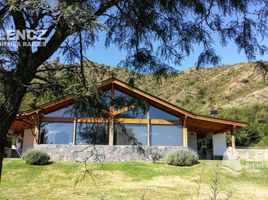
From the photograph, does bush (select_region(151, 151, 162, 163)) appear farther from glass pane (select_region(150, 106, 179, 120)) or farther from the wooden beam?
the wooden beam

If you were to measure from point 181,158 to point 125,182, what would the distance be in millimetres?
4214

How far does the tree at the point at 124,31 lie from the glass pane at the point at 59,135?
14262mm

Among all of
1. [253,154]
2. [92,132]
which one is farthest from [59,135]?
[92,132]

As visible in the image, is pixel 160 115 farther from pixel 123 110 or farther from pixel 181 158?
pixel 123 110

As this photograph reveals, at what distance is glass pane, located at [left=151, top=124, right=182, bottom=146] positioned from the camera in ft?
61.0

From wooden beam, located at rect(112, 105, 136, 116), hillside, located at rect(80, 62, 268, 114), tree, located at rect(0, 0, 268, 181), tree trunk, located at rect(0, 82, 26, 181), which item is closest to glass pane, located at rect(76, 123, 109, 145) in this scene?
wooden beam, located at rect(112, 105, 136, 116)

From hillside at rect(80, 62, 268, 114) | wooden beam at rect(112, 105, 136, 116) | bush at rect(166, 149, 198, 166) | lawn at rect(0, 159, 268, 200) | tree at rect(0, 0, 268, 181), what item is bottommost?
lawn at rect(0, 159, 268, 200)

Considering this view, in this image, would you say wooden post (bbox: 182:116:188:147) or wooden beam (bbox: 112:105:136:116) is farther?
wooden post (bbox: 182:116:188:147)

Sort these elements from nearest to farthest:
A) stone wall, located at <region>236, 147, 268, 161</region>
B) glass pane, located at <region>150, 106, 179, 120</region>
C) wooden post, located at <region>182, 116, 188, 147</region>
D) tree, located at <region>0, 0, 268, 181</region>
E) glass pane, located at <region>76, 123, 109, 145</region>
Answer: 1. tree, located at <region>0, 0, 268, 181</region>
2. glass pane, located at <region>76, 123, 109, 145</region>
3. wooden post, located at <region>182, 116, 188, 147</region>
4. glass pane, located at <region>150, 106, 179, 120</region>
5. stone wall, located at <region>236, 147, 268, 161</region>

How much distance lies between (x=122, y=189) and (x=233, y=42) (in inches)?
336

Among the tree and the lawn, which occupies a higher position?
the tree

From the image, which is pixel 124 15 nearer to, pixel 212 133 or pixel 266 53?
pixel 266 53

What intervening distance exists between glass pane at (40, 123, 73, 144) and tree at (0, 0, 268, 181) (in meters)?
14.3

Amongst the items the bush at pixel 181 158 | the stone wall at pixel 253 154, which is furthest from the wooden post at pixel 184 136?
the stone wall at pixel 253 154
